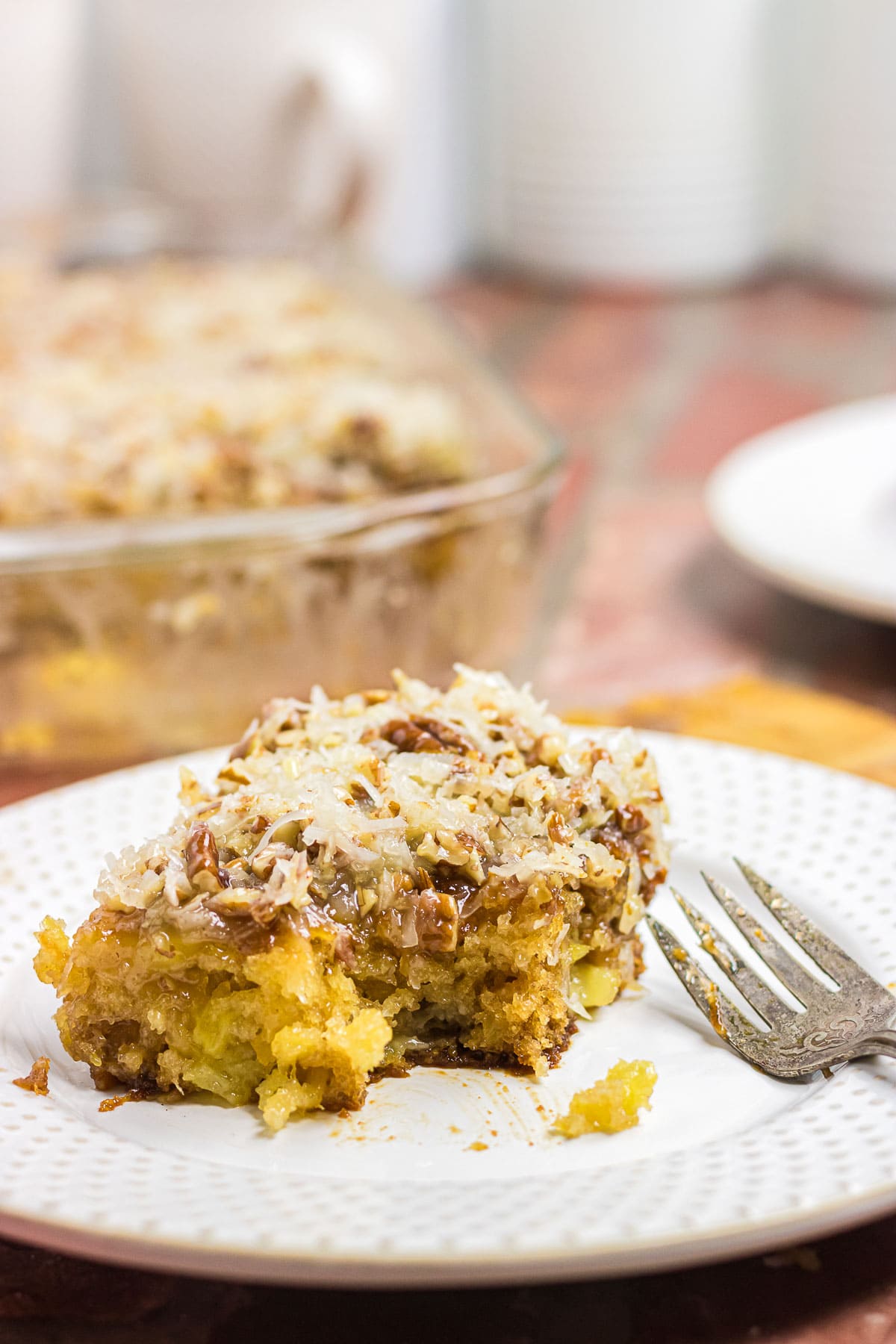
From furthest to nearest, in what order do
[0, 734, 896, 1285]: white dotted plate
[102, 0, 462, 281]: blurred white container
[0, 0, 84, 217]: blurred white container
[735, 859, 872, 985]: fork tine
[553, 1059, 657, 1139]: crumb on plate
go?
1. [0, 0, 84, 217]: blurred white container
2. [102, 0, 462, 281]: blurred white container
3. [735, 859, 872, 985]: fork tine
4. [553, 1059, 657, 1139]: crumb on plate
5. [0, 734, 896, 1285]: white dotted plate

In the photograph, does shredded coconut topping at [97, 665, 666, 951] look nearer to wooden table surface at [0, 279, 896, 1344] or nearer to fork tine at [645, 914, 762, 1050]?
fork tine at [645, 914, 762, 1050]

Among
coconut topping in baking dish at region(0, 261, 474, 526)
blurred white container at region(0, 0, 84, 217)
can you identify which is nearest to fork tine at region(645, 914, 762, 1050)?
coconut topping in baking dish at region(0, 261, 474, 526)

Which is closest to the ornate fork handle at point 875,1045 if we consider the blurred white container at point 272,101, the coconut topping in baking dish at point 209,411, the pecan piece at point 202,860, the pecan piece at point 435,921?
the pecan piece at point 435,921

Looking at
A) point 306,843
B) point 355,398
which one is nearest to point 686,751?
point 306,843

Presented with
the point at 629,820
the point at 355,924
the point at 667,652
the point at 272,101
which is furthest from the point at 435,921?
the point at 272,101

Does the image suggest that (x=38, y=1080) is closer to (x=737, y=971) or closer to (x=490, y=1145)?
(x=490, y=1145)

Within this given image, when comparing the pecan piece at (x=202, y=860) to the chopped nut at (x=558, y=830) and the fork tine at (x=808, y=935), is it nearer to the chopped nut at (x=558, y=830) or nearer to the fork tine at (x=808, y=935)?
the chopped nut at (x=558, y=830)
